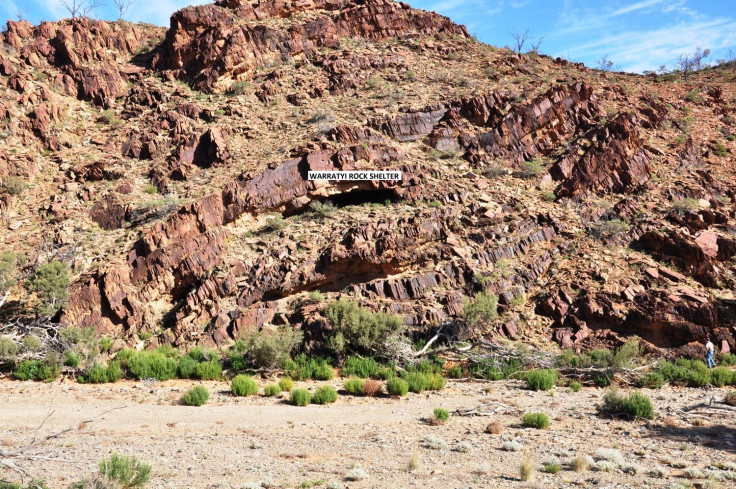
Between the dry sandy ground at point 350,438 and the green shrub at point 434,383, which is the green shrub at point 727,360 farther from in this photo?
the green shrub at point 434,383

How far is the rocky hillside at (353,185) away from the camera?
17.3m

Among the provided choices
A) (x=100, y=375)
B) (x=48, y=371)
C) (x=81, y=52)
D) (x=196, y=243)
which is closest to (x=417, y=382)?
(x=100, y=375)

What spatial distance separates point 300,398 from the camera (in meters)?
12.0

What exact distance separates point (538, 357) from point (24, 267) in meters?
19.2

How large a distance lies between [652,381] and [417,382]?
21.6ft

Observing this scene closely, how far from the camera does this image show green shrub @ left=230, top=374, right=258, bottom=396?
1270 cm

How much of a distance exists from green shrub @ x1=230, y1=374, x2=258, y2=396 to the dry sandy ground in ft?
0.92

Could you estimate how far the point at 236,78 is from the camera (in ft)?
99.2

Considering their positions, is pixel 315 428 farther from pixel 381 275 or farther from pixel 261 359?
pixel 381 275

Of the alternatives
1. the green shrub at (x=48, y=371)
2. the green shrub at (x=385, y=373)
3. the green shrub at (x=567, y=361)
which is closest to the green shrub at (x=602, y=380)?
the green shrub at (x=567, y=361)

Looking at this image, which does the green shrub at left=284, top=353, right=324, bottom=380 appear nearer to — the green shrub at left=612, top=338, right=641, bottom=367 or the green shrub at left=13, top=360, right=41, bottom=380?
the green shrub at left=13, top=360, right=41, bottom=380

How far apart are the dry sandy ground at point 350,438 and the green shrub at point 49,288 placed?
3.69 m

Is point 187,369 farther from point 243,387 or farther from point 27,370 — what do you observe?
point 27,370

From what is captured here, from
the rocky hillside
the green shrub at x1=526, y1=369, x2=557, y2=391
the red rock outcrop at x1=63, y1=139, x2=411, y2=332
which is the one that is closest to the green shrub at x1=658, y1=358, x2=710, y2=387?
the rocky hillside
